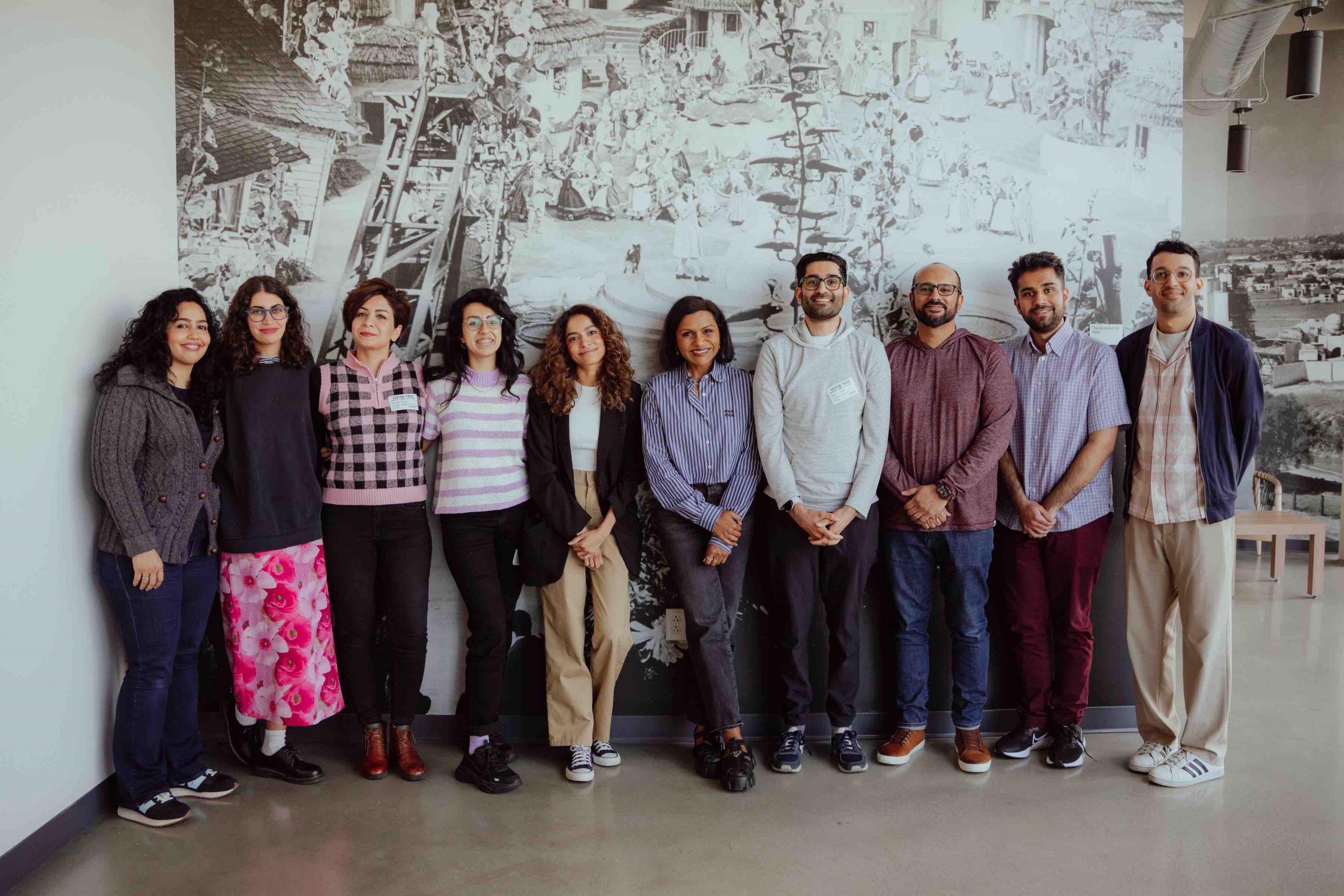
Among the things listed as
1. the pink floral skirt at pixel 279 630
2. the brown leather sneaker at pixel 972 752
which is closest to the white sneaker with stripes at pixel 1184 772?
the brown leather sneaker at pixel 972 752

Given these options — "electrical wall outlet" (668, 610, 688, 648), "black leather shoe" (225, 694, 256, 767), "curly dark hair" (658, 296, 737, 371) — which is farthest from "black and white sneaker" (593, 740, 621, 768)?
"curly dark hair" (658, 296, 737, 371)

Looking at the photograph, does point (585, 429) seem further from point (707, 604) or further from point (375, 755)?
point (375, 755)

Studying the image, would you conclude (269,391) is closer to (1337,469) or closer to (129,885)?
(129,885)

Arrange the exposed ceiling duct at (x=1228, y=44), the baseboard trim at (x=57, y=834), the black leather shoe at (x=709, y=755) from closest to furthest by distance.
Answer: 1. the baseboard trim at (x=57, y=834)
2. the black leather shoe at (x=709, y=755)
3. the exposed ceiling duct at (x=1228, y=44)

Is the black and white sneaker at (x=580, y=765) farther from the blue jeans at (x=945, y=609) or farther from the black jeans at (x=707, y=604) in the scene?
the blue jeans at (x=945, y=609)

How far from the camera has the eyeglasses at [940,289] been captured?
341 centimetres

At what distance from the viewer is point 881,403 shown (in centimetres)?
334

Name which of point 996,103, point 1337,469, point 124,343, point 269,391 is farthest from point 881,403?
point 1337,469

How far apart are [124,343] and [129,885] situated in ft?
5.96

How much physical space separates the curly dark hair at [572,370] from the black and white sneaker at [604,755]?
143 centimetres

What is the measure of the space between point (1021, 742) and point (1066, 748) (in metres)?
0.18

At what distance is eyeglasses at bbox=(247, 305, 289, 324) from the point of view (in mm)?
3109

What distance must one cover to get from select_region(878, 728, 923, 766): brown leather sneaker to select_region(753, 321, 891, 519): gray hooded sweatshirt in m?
1.00

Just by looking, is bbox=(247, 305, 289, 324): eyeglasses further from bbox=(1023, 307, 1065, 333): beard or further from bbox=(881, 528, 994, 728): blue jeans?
bbox=(1023, 307, 1065, 333): beard
